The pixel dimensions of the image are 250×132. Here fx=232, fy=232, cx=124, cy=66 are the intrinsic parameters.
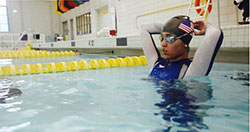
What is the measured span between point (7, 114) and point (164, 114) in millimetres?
1279

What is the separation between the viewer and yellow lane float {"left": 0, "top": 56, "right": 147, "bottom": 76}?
4408mm

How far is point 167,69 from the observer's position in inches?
108

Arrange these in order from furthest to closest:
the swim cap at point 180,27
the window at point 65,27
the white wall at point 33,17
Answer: the window at point 65,27, the white wall at point 33,17, the swim cap at point 180,27

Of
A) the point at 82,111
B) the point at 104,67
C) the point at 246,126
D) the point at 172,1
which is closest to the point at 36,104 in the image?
the point at 82,111

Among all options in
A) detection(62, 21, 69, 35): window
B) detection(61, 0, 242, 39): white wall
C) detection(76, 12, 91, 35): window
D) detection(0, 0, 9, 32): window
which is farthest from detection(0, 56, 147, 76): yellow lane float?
detection(62, 21, 69, 35): window

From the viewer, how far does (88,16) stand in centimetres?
2031

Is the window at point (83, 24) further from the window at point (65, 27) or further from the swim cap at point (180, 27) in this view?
the swim cap at point (180, 27)

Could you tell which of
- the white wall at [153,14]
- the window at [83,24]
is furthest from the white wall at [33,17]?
the white wall at [153,14]

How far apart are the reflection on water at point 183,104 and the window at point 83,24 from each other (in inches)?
715

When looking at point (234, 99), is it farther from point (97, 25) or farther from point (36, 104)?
point (97, 25)

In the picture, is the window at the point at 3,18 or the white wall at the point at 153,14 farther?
the window at the point at 3,18

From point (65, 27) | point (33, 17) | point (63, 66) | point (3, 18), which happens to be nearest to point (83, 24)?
point (65, 27)

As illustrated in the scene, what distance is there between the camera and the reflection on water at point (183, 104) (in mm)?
1491

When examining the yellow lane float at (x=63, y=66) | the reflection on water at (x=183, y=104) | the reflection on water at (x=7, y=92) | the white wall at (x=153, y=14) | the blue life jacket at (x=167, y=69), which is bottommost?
the reflection on water at (x=7, y=92)
